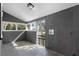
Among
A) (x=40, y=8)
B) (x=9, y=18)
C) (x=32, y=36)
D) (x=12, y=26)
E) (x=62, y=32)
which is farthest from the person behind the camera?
(x=12, y=26)

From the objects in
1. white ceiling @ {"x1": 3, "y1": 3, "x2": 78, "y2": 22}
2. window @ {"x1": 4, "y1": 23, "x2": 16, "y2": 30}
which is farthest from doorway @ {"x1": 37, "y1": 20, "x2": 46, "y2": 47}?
window @ {"x1": 4, "y1": 23, "x2": 16, "y2": 30}

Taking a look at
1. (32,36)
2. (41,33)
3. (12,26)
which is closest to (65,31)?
(41,33)

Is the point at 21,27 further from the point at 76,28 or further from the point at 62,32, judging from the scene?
the point at 76,28

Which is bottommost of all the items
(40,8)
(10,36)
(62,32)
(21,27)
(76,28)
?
(10,36)

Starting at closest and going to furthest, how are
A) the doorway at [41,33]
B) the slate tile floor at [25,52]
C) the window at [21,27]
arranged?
the slate tile floor at [25,52]
the doorway at [41,33]
the window at [21,27]

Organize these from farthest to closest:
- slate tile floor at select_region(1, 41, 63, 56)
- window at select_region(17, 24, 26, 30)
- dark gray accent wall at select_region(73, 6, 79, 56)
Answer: window at select_region(17, 24, 26, 30) < slate tile floor at select_region(1, 41, 63, 56) < dark gray accent wall at select_region(73, 6, 79, 56)

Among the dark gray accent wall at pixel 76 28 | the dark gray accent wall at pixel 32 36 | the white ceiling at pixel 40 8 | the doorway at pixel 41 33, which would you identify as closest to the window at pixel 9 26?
the dark gray accent wall at pixel 32 36

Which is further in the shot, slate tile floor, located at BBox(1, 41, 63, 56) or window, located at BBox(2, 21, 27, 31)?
window, located at BBox(2, 21, 27, 31)

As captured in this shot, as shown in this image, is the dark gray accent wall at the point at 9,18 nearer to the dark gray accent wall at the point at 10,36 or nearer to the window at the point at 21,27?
the window at the point at 21,27

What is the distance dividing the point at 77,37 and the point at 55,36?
1.46 metres

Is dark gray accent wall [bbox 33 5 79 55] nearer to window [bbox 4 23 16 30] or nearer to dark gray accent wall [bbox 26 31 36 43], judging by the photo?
dark gray accent wall [bbox 26 31 36 43]

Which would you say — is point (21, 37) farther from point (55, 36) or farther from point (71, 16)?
point (71, 16)

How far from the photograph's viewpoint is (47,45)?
5.39 m

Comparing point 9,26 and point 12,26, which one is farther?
point 12,26
